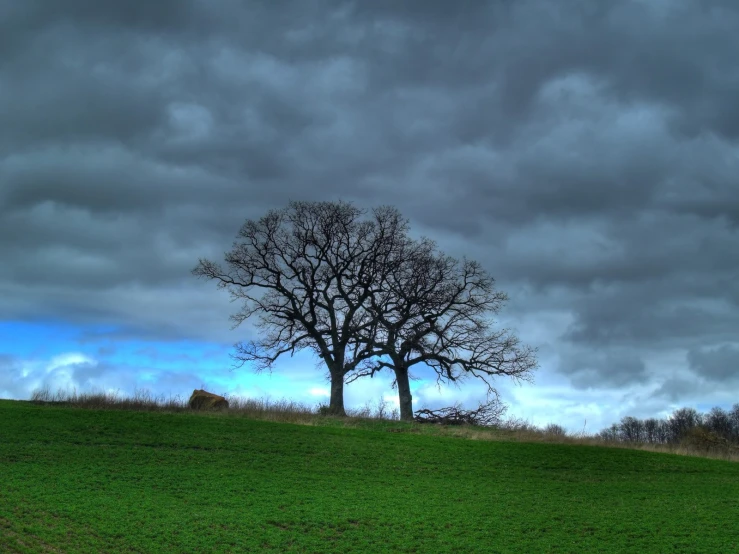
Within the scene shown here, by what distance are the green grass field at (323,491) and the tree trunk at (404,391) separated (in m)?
10.2

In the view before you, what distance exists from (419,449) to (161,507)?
11.1 meters

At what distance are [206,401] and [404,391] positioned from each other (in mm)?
11097

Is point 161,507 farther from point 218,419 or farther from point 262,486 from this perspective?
point 218,419

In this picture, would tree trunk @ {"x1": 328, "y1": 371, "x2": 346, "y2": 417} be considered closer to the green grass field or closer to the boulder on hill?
the boulder on hill

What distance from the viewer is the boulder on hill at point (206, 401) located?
32.0m

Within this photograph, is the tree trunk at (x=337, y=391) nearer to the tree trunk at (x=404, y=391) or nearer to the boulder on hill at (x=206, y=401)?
the tree trunk at (x=404, y=391)

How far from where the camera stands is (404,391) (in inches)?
1517

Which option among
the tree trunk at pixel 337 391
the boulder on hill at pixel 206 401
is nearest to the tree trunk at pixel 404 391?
the tree trunk at pixel 337 391

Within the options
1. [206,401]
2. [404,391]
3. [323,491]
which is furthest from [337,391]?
[323,491]

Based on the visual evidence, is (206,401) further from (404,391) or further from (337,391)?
(404,391)

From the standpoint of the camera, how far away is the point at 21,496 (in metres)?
15.5

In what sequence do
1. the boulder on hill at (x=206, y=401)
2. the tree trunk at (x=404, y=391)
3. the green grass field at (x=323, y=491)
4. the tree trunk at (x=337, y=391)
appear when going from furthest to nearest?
the tree trunk at (x=404, y=391) < the tree trunk at (x=337, y=391) < the boulder on hill at (x=206, y=401) < the green grass field at (x=323, y=491)

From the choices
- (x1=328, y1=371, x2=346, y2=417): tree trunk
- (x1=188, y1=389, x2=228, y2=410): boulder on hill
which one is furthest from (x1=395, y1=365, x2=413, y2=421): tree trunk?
(x1=188, y1=389, x2=228, y2=410): boulder on hill

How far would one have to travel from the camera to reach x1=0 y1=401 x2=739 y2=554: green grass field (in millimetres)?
14367
